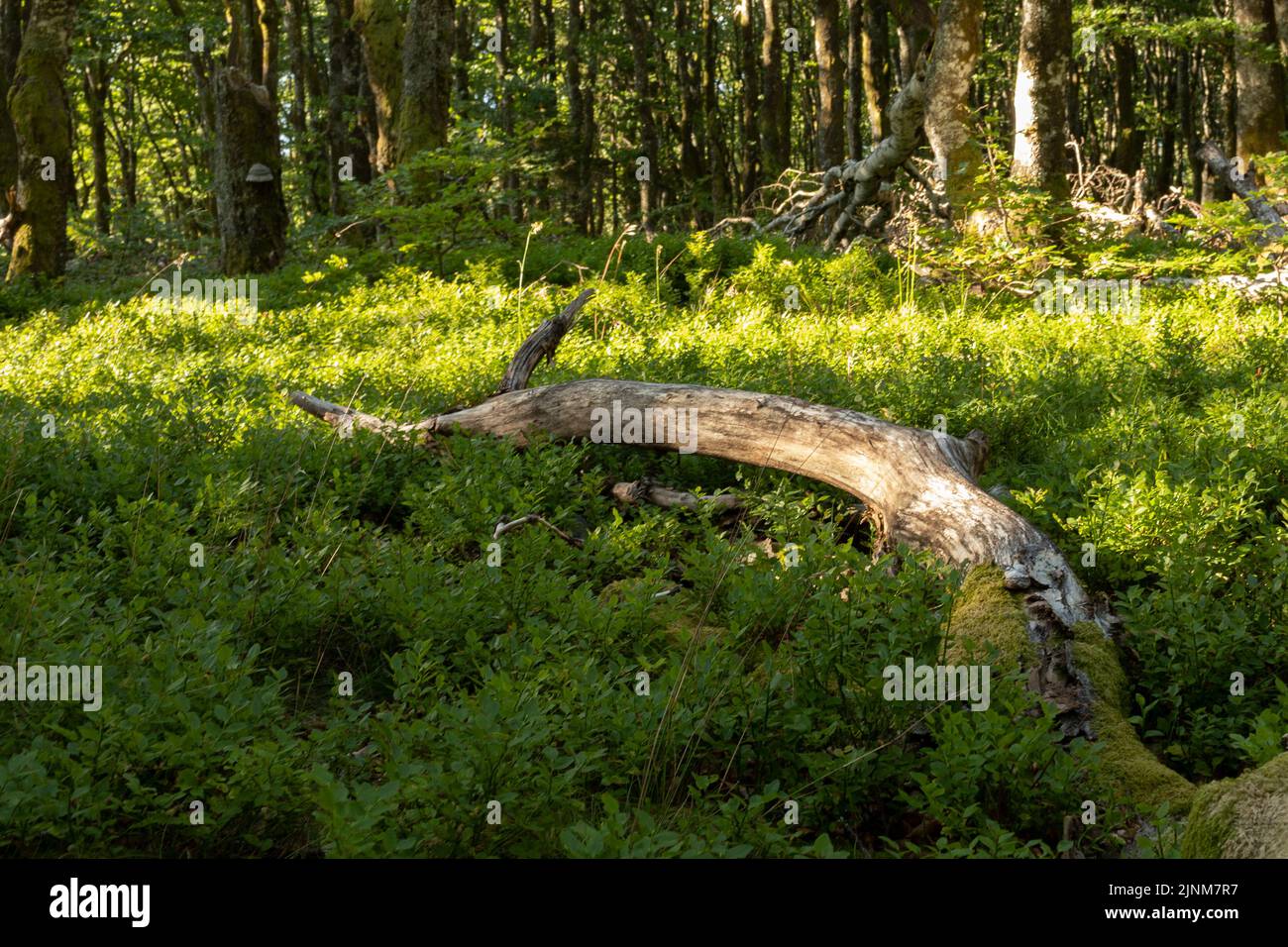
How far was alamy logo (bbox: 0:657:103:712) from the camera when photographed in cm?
385

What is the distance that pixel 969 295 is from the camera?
1272 cm

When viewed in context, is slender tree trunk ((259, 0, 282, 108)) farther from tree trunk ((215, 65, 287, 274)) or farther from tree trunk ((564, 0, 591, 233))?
tree trunk ((215, 65, 287, 274))

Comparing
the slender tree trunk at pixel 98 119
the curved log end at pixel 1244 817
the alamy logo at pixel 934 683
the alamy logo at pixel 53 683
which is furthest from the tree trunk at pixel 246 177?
the slender tree trunk at pixel 98 119

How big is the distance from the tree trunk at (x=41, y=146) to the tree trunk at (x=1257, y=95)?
18.3 metres

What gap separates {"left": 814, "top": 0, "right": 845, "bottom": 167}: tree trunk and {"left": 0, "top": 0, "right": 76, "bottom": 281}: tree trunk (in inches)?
520

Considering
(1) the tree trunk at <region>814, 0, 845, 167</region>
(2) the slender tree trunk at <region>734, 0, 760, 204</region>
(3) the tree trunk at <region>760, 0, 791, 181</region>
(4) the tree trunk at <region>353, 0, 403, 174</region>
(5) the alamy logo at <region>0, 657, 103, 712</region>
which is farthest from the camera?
(2) the slender tree trunk at <region>734, 0, 760, 204</region>

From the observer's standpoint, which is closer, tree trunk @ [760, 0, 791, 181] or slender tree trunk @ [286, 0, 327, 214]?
tree trunk @ [760, 0, 791, 181]

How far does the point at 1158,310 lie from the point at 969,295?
218 centimetres

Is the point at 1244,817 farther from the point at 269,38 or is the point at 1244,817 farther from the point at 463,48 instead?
the point at 463,48
